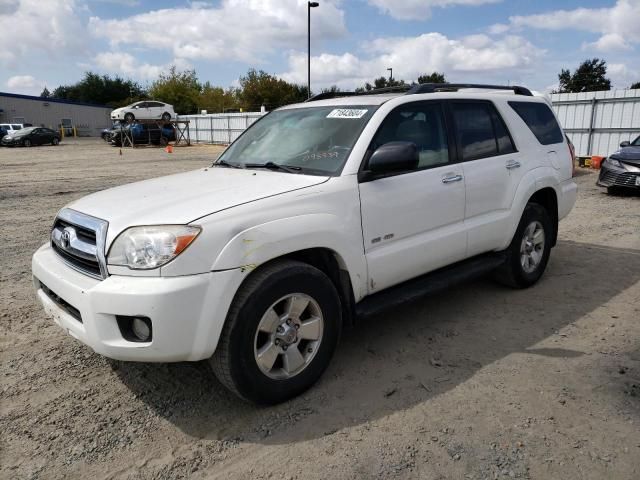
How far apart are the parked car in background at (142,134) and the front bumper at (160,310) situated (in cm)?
3421

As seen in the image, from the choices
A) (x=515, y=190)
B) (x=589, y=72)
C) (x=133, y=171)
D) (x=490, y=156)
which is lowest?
(x=133, y=171)

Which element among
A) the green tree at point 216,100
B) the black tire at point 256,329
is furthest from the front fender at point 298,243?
the green tree at point 216,100

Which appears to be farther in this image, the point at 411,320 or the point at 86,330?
the point at 411,320

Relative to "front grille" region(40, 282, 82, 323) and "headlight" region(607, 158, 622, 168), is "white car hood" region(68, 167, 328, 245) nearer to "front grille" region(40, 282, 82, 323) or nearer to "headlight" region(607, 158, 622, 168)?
"front grille" region(40, 282, 82, 323)

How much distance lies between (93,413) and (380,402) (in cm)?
168

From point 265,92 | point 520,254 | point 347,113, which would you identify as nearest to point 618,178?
point 520,254

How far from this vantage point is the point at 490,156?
170 inches

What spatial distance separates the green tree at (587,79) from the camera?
61.7m

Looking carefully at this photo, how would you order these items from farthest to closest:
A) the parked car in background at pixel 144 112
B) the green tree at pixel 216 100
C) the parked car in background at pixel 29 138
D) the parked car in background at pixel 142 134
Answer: the green tree at pixel 216 100 → the parked car in background at pixel 144 112 → the parked car in background at pixel 142 134 → the parked car in background at pixel 29 138

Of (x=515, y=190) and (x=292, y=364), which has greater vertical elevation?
(x=515, y=190)

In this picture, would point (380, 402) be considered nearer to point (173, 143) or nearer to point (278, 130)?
point (278, 130)

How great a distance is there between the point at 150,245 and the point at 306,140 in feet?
5.01

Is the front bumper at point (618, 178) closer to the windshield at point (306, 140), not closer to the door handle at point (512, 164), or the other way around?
the door handle at point (512, 164)

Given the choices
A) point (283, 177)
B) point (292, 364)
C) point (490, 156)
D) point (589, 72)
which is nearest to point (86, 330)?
point (292, 364)
